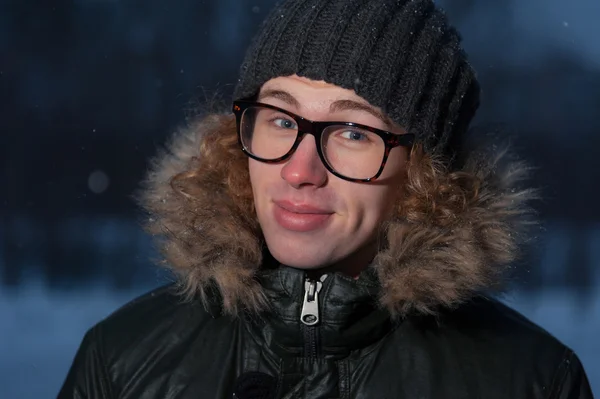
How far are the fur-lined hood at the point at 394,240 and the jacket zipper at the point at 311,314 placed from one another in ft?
0.34

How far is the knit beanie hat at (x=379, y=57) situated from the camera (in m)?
1.73

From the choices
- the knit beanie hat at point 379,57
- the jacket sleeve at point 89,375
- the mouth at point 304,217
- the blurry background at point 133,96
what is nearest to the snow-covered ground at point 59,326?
the blurry background at point 133,96

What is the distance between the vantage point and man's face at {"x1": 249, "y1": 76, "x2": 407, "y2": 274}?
1704mm

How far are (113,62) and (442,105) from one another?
2867 mm

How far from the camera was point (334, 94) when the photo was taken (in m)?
1.72

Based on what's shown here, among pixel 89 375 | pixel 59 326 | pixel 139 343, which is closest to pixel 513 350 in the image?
pixel 139 343

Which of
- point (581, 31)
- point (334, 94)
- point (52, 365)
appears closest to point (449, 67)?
point (334, 94)

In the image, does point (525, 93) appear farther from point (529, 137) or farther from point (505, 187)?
point (505, 187)

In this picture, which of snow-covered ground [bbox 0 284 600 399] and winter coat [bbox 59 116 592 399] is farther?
snow-covered ground [bbox 0 284 600 399]

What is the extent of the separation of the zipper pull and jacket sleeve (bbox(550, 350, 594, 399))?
512 millimetres

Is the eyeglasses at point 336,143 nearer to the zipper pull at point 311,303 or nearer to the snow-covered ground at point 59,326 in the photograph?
the zipper pull at point 311,303

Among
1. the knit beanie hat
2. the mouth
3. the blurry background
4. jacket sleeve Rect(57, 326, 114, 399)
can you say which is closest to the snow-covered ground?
the blurry background

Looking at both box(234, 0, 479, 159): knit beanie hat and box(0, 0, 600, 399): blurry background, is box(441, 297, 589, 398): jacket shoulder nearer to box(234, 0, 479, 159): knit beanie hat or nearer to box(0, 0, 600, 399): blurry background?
box(234, 0, 479, 159): knit beanie hat

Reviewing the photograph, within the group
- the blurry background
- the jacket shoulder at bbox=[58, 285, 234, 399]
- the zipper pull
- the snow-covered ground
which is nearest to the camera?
the zipper pull
